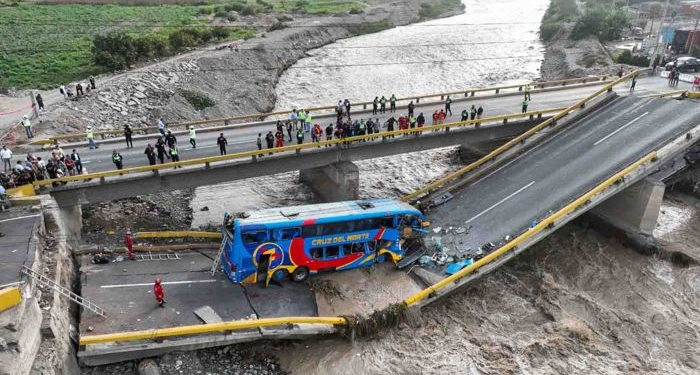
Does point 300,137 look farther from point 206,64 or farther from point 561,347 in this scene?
point 206,64

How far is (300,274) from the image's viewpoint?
72.7 ft

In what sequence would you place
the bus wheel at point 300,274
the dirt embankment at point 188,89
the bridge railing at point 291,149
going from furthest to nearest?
1. the dirt embankment at point 188,89
2. the bridge railing at point 291,149
3. the bus wheel at point 300,274

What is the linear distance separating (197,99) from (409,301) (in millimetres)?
33982

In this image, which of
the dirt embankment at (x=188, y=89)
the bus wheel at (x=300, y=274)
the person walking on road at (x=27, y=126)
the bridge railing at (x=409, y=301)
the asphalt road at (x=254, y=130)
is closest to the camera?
the bridge railing at (x=409, y=301)

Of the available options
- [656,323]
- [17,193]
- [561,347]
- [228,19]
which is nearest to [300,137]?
[17,193]

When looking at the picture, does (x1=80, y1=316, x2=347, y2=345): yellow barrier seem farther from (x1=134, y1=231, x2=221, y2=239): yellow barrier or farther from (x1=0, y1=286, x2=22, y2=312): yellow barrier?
(x1=134, y1=231, x2=221, y2=239): yellow barrier

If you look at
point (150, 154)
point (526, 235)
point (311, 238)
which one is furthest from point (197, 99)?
point (526, 235)

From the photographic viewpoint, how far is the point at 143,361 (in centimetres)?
1759

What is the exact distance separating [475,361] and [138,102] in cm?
3507

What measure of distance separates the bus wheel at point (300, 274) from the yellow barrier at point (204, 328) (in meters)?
2.79

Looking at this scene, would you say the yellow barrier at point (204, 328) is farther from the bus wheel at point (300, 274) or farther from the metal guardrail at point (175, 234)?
the metal guardrail at point (175, 234)

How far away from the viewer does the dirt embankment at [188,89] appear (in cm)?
3891

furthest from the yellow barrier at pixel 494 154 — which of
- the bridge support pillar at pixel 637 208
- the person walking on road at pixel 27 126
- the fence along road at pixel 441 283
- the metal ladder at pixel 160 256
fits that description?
the person walking on road at pixel 27 126

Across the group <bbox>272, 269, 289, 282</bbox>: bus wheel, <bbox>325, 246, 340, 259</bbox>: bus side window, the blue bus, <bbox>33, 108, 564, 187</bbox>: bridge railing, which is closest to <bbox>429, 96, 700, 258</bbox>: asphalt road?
<bbox>33, 108, 564, 187</bbox>: bridge railing
